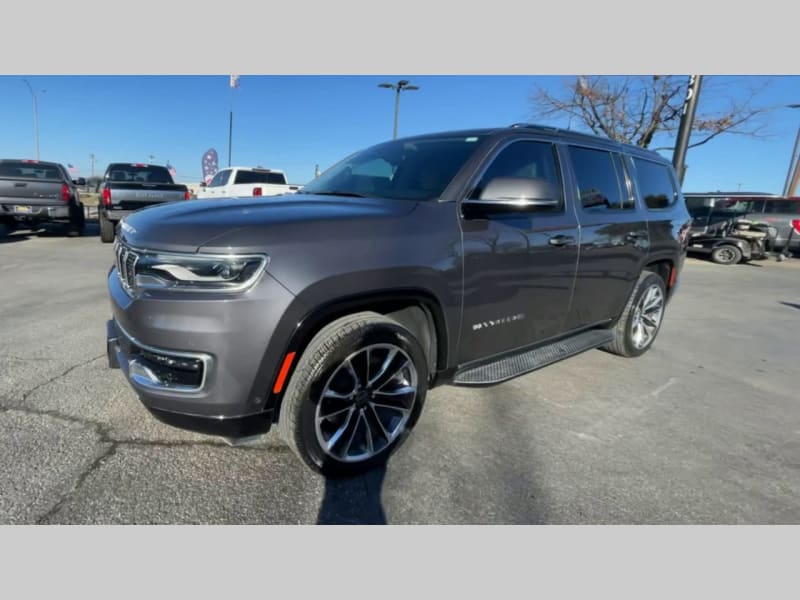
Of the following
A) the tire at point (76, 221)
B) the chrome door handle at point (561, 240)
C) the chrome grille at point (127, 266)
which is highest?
the chrome door handle at point (561, 240)

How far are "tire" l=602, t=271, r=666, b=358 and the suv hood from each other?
270 centimetres

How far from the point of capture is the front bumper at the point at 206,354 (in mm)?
1903

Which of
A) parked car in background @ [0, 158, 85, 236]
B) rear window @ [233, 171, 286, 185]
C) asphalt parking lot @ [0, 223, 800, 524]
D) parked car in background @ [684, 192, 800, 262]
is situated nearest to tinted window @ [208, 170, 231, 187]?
rear window @ [233, 171, 286, 185]

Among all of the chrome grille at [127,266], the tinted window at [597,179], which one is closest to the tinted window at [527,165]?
the tinted window at [597,179]

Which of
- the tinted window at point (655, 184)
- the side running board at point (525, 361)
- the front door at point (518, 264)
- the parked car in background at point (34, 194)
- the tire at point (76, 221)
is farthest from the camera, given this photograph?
the tire at point (76, 221)

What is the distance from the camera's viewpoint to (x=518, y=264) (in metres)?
2.83

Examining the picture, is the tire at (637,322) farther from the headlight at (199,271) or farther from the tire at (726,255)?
the tire at (726,255)

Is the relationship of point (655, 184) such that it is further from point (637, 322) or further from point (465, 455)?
point (465, 455)

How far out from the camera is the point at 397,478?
95.2 inches

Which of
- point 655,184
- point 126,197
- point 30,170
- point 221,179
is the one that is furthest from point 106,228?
point 655,184

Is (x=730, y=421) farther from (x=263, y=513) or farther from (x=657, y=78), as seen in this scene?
(x=657, y=78)

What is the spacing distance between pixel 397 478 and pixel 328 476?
1.20ft

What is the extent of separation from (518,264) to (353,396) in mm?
1300

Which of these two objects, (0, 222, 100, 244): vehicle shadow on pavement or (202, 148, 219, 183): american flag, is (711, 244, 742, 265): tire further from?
(202, 148, 219, 183): american flag
